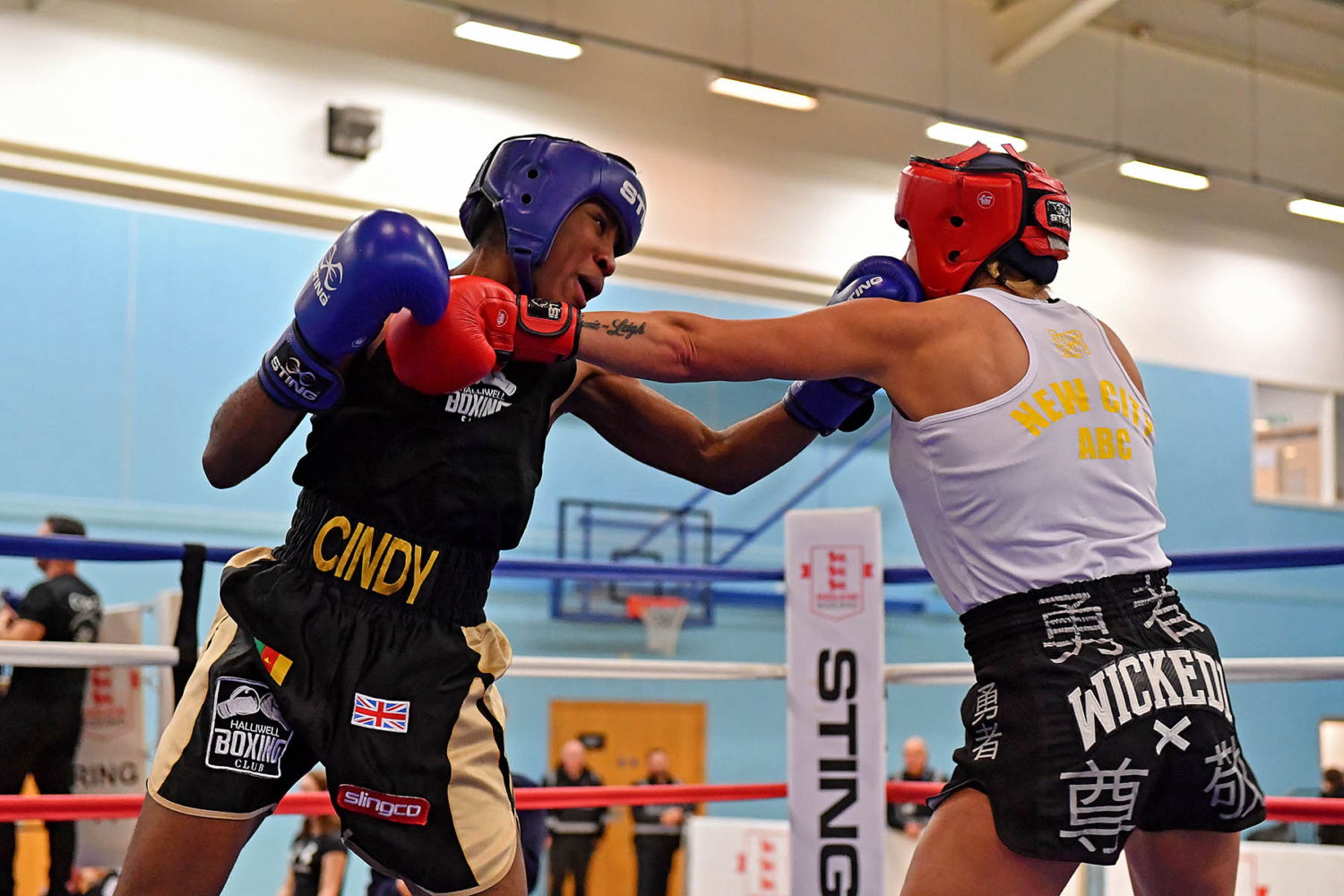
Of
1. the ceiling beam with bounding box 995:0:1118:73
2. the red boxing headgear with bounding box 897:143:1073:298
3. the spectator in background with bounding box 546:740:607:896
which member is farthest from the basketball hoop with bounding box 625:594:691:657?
the red boxing headgear with bounding box 897:143:1073:298

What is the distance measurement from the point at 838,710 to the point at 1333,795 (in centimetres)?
506

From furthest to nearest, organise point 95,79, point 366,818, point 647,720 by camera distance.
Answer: point 647,720 → point 95,79 → point 366,818

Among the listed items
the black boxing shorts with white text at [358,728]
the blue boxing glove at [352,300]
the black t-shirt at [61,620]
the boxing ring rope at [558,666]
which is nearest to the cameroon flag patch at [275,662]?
the black boxing shorts with white text at [358,728]

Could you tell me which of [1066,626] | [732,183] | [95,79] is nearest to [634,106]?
[732,183]

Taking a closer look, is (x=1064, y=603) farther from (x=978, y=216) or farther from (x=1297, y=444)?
(x=1297, y=444)

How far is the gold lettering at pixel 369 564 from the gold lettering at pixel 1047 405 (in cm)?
83

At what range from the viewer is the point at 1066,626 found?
63.0 inches

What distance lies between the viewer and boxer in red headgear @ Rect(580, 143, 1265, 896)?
153 cm

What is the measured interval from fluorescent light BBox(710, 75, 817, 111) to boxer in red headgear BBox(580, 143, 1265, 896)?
5.70 meters

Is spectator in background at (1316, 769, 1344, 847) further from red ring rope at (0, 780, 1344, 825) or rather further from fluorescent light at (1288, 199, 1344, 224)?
red ring rope at (0, 780, 1344, 825)

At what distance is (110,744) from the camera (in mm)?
4473

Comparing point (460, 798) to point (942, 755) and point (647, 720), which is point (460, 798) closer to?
point (647, 720)

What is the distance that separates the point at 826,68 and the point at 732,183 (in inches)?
38.4

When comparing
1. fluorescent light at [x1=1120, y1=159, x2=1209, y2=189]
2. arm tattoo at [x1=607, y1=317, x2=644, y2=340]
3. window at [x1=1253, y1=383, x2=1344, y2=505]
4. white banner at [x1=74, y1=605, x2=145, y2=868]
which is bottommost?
white banner at [x1=74, y1=605, x2=145, y2=868]
